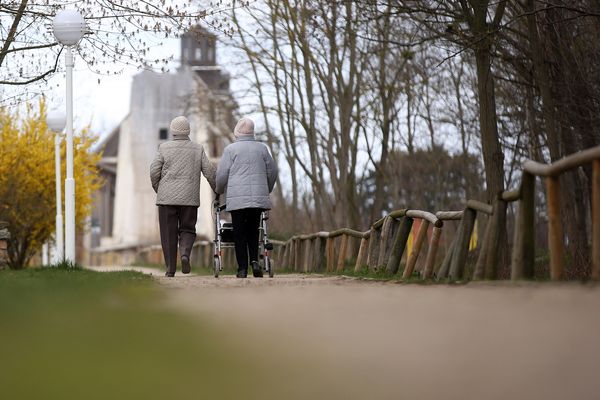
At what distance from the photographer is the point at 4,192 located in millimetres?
31906

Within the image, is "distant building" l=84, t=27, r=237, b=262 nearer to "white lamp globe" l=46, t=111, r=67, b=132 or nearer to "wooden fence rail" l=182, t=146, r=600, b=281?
"white lamp globe" l=46, t=111, r=67, b=132

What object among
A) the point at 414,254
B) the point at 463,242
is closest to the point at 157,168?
the point at 414,254

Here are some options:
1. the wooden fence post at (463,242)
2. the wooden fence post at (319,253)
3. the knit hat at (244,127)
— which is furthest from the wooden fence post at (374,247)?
the wooden fence post at (463,242)

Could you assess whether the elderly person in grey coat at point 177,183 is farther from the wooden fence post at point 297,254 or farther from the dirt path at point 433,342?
the wooden fence post at point 297,254

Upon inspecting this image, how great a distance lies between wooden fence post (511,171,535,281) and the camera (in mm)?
9375

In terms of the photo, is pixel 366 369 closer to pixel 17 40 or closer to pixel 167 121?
pixel 17 40

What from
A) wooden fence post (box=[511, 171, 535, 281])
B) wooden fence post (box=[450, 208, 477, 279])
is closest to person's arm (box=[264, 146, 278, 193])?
wooden fence post (box=[450, 208, 477, 279])

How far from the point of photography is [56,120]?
2531 centimetres

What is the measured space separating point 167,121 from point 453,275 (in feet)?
190

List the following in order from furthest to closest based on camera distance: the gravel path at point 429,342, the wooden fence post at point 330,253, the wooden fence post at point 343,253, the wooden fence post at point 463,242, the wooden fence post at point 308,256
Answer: the wooden fence post at point 308,256
the wooden fence post at point 330,253
the wooden fence post at point 343,253
the wooden fence post at point 463,242
the gravel path at point 429,342

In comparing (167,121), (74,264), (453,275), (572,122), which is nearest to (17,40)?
(74,264)

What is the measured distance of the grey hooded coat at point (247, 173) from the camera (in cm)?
1356

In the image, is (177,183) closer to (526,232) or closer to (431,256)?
(431,256)

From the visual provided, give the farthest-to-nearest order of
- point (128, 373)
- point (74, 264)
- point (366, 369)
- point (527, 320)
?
point (74, 264) < point (527, 320) < point (366, 369) < point (128, 373)
